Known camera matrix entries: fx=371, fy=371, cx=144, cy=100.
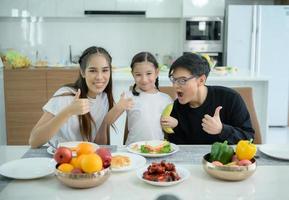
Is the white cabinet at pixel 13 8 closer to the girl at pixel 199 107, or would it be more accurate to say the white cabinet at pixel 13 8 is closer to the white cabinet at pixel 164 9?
the white cabinet at pixel 164 9

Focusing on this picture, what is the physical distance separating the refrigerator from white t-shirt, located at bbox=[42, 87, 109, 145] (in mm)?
3142

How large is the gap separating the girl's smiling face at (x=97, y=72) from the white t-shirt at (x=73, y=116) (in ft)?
0.41

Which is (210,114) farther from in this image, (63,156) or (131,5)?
(131,5)

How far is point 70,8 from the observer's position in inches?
194

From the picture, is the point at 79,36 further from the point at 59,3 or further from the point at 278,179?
the point at 278,179

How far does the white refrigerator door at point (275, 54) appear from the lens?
4.81 metres

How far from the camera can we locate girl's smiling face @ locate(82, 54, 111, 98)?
6.13ft

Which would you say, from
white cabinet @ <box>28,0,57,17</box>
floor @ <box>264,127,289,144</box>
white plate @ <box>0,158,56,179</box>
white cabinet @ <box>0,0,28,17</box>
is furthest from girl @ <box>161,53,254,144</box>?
white cabinet @ <box>0,0,28,17</box>

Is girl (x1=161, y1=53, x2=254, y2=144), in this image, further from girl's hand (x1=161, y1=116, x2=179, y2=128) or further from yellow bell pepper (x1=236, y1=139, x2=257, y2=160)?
yellow bell pepper (x1=236, y1=139, x2=257, y2=160)

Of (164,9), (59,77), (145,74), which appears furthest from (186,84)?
Result: (164,9)

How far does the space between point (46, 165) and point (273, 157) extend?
94 centimetres

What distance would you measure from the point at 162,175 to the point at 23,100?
121 inches

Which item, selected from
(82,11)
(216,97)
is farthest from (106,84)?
(82,11)

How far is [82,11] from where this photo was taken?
4.95 m
